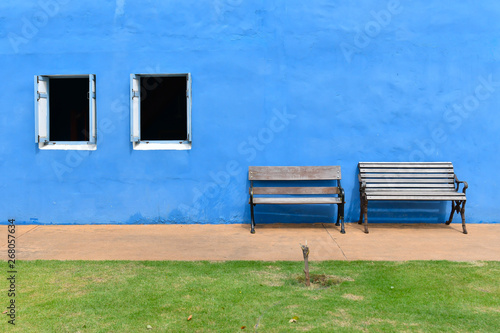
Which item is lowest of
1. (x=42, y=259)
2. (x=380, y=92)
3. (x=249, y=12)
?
(x=42, y=259)

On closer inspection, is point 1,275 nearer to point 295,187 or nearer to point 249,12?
point 295,187

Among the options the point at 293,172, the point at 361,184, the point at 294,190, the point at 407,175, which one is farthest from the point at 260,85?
the point at 407,175

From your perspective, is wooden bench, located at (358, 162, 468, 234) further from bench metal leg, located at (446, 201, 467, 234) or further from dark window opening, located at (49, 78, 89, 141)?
dark window opening, located at (49, 78, 89, 141)

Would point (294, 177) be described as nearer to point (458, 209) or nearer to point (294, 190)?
point (294, 190)

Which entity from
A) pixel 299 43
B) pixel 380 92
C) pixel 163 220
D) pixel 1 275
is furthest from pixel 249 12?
pixel 1 275

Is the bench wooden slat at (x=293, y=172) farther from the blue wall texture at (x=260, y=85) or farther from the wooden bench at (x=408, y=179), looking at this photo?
the wooden bench at (x=408, y=179)

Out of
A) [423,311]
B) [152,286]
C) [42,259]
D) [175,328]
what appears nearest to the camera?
[175,328]

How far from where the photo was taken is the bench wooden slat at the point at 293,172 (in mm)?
7281

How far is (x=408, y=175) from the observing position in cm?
731

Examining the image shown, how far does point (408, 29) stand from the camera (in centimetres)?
737

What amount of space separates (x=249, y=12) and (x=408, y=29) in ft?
8.24

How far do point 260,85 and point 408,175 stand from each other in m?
2.70

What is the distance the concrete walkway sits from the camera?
552cm

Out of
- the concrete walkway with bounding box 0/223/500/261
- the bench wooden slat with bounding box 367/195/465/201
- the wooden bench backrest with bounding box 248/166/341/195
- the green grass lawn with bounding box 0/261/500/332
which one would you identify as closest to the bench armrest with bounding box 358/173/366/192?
the bench wooden slat with bounding box 367/195/465/201
